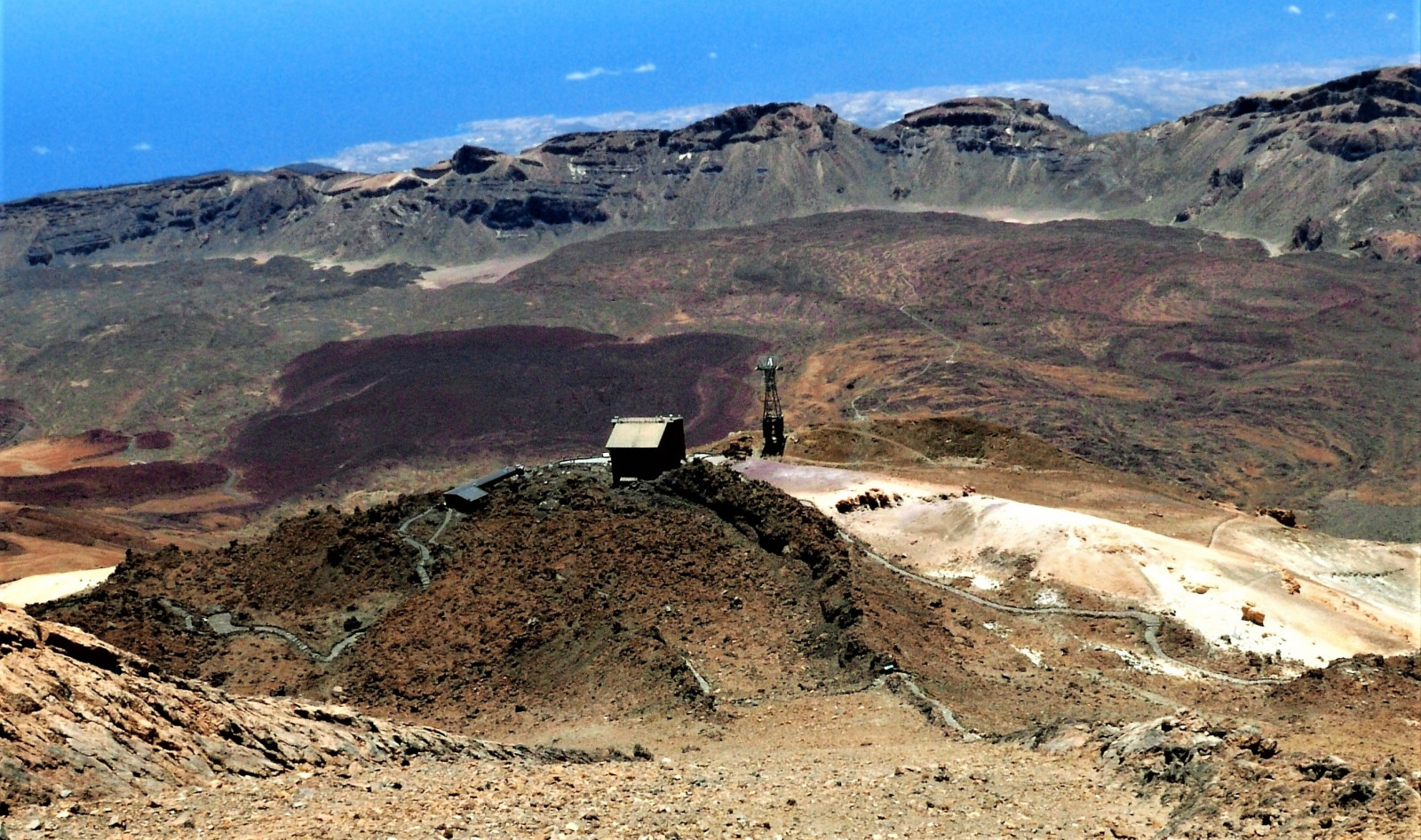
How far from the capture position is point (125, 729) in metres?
16.3

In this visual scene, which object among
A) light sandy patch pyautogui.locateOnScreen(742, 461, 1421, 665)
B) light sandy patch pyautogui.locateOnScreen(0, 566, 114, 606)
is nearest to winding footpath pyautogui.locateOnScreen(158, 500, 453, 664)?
light sandy patch pyautogui.locateOnScreen(0, 566, 114, 606)

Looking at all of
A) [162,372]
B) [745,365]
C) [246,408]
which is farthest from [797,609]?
[162,372]

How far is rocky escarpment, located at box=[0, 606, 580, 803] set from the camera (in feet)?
49.3

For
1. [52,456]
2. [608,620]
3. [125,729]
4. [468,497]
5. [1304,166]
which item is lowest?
[52,456]

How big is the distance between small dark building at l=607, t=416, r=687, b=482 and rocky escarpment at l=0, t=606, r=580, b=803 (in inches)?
720

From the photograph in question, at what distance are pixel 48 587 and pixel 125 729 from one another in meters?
27.9

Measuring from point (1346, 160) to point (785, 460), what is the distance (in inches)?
5673

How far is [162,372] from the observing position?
11988 cm

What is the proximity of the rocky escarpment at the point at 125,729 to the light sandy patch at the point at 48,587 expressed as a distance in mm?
21934

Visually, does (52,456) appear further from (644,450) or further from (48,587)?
(644,450)

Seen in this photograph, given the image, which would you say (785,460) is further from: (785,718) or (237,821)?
(237,821)

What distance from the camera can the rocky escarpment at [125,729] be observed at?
15.0 m

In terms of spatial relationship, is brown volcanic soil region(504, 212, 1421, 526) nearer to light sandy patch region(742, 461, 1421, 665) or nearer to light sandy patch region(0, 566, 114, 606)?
light sandy patch region(742, 461, 1421, 665)

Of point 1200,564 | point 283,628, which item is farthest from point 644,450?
point 1200,564
